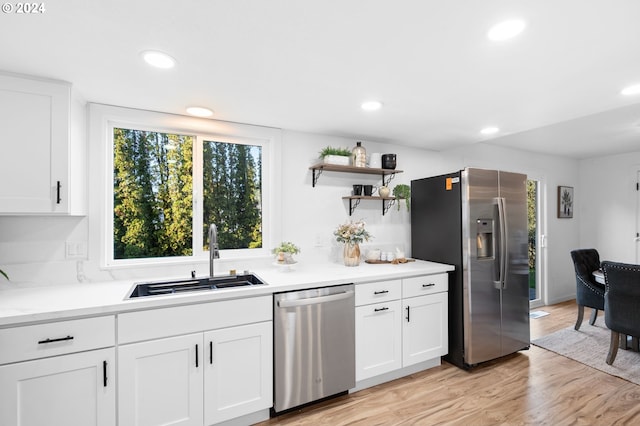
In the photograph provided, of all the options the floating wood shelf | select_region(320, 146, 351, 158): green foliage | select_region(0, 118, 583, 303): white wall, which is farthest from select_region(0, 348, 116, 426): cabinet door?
select_region(320, 146, 351, 158): green foliage

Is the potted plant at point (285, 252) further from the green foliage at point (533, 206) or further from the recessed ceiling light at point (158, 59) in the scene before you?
the green foliage at point (533, 206)

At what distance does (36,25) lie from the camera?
1.34m

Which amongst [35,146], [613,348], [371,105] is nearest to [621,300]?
[613,348]

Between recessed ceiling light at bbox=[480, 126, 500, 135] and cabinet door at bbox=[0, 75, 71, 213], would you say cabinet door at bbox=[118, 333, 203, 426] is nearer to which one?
cabinet door at bbox=[0, 75, 71, 213]

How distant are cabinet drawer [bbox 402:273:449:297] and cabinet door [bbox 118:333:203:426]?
1.64 metres

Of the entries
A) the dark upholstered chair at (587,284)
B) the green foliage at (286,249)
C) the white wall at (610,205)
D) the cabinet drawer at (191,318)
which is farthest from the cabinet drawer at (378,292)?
the white wall at (610,205)

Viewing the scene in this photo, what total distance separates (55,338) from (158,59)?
4.95 feet

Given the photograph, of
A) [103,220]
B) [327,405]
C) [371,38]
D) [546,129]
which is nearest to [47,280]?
[103,220]

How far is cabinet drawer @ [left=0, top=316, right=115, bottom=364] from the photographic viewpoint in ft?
4.87

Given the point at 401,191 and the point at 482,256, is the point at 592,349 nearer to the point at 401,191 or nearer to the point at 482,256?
the point at 482,256

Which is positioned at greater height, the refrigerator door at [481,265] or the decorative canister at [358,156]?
the decorative canister at [358,156]

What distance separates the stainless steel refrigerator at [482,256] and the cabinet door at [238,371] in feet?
5.72

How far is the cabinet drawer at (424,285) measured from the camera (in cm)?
263

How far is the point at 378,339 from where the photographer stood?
2482 millimetres
